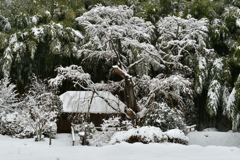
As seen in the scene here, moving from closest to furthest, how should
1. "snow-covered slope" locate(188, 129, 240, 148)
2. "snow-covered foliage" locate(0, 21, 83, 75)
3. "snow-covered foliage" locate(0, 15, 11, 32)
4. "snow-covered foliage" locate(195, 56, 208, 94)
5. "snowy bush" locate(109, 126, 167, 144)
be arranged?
1. "snowy bush" locate(109, 126, 167, 144)
2. "snow-covered slope" locate(188, 129, 240, 148)
3. "snow-covered foliage" locate(195, 56, 208, 94)
4. "snow-covered foliage" locate(0, 21, 83, 75)
5. "snow-covered foliage" locate(0, 15, 11, 32)

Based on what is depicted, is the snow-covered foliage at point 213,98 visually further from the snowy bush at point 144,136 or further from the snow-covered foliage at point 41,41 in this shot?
the snow-covered foliage at point 41,41

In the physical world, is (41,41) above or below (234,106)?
above

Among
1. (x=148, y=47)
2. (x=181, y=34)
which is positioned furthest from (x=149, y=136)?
(x=181, y=34)

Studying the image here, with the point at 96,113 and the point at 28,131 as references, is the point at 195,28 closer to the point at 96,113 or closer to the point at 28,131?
the point at 96,113

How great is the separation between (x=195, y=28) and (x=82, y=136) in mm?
8661

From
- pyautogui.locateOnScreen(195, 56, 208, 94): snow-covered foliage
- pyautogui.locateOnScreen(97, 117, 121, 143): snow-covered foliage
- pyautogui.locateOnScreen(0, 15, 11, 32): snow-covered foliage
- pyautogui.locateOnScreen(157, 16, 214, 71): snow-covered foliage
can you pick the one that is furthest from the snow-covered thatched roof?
pyautogui.locateOnScreen(0, 15, 11, 32): snow-covered foliage

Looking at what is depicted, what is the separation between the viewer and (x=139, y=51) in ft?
42.4

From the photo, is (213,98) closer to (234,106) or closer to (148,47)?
(234,106)

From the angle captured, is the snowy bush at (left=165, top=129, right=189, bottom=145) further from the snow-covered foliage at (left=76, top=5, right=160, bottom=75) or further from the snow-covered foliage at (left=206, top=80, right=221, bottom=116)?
the snow-covered foliage at (left=206, top=80, right=221, bottom=116)

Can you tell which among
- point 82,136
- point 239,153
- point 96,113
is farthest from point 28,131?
point 239,153

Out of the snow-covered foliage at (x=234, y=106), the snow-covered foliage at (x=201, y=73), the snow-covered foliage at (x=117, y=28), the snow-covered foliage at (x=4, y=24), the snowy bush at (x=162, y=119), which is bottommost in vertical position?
the snowy bush at (x=162, y=119)

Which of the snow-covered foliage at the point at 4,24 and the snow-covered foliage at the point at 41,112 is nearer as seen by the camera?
the snow-covered foliage at the point at 41,112

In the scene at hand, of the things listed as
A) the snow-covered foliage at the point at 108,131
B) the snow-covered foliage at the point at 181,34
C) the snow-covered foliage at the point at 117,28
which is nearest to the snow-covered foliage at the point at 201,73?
the snow-covered foliage at the point at 181,34

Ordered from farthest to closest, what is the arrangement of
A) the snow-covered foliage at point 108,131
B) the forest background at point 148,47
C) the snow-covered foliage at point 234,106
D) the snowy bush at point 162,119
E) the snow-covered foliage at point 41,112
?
the forest background at point 148,47, the snow-covered foliage at point 234,106, the snow-covered foliage at point 41,112, the snow-covered foliage at point 108,131, the snowy bush at point 162,119
